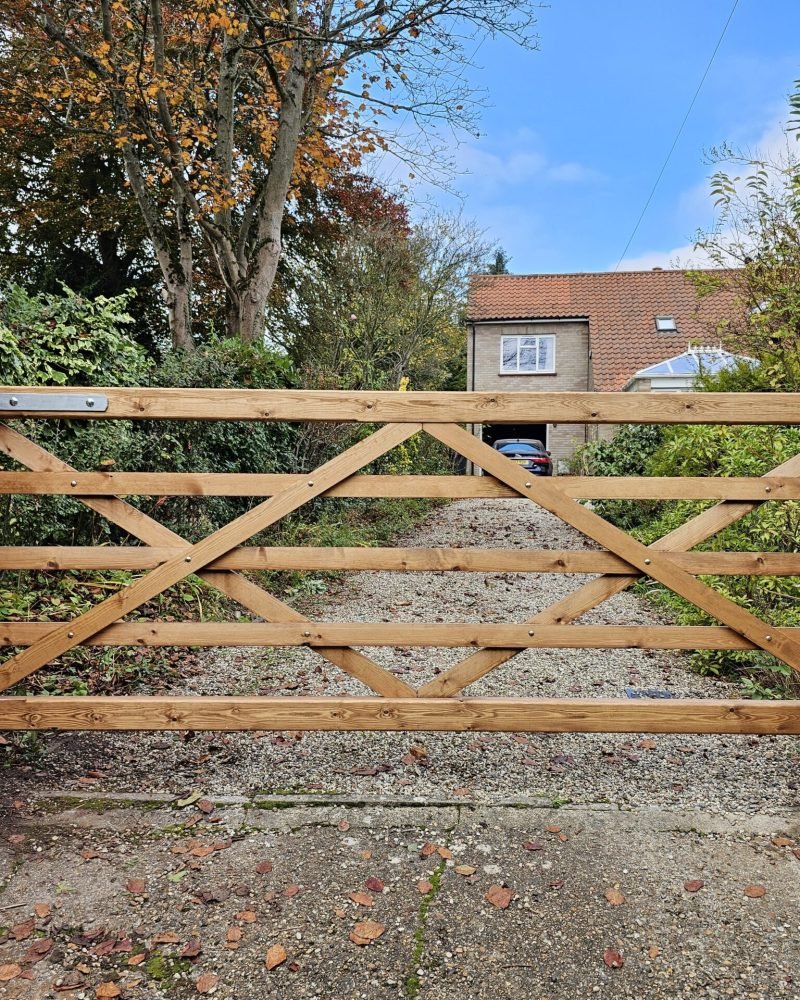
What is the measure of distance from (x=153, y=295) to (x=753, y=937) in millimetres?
16992

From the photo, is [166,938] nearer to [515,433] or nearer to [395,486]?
[395,486]

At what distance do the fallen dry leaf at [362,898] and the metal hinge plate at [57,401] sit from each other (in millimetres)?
1934

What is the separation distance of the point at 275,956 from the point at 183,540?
1.39 m

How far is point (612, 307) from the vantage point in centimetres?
2219

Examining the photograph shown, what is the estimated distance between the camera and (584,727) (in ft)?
8.95

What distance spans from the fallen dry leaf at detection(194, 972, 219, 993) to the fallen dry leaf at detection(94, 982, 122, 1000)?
20 cm

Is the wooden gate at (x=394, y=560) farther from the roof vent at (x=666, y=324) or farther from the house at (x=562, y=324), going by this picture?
the roof vent at (x=666, y=324)

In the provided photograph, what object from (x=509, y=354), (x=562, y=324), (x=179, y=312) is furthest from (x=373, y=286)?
(x=562, y=324)

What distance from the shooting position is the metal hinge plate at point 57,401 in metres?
2.61

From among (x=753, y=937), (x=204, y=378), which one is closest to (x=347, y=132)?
(x=204, y=378)

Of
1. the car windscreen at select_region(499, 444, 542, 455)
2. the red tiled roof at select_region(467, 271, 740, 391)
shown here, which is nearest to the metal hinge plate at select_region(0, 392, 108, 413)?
the car windscreen at select_region(499, 444, 542, 455)

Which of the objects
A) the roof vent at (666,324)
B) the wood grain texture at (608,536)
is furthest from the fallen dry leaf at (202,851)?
the roof vent at (666,324)

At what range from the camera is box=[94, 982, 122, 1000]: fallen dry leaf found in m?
1.83

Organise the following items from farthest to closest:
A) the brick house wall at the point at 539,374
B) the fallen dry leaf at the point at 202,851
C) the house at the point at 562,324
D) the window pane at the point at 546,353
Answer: the window pane at the point at 546,353
the brick house wall at the point at 539,374
the house at the point at 562,324
the fallen dry leaf at the point at 202,851
